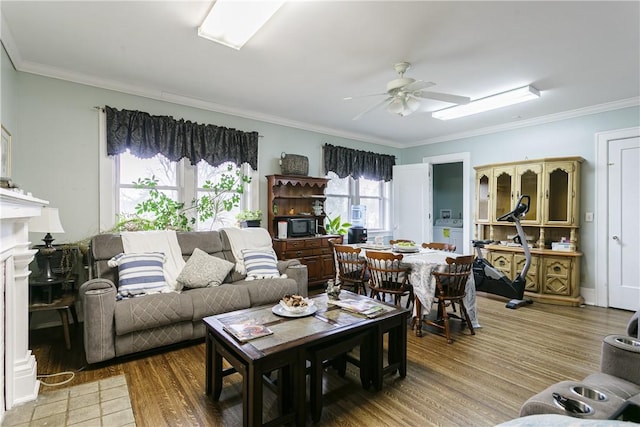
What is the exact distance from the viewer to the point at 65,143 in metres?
3.45

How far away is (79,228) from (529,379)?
14.7ft

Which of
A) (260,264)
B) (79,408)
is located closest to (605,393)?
(79,408)

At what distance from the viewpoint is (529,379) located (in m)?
2.43

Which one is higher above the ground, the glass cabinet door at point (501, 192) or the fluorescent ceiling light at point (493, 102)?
the fluorescent ceiling light at point (493, 102)

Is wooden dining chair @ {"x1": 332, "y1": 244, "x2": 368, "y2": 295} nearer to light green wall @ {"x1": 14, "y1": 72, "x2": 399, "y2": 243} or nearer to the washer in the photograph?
light green wall @ {"x1": 14, "y1": 72, "x2": 399, "y2": 243}

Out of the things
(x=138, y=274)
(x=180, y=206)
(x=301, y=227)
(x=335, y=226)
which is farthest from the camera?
(x=335, y=226)

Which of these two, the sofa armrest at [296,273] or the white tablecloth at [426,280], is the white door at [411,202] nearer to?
the white tablecloth at [426,280]

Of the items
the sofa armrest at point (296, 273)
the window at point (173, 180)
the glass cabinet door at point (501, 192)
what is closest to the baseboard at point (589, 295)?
the glass cabinet door at point (501, 192)

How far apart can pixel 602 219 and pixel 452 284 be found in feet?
9.29

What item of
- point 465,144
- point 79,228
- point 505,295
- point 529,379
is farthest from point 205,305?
point 465,144

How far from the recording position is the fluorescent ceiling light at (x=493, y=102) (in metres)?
3.70

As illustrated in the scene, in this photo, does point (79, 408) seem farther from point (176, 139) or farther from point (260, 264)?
point (176, 139)

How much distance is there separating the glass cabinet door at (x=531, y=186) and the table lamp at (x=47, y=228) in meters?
5.67

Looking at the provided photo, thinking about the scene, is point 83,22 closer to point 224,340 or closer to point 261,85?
point 261,85
